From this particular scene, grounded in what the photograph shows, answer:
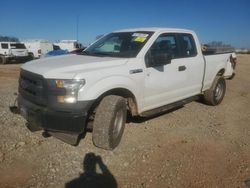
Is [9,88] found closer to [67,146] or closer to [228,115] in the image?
[67,146]

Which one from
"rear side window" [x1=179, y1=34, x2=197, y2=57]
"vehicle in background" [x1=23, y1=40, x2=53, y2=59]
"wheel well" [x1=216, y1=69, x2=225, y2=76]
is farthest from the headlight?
"vehicle in background" [x1=23, y1=40, x2=53, y2=59]

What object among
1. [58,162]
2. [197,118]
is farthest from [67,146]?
[197,118]

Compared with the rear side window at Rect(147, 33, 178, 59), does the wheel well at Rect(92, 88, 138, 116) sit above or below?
below

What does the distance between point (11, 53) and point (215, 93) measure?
19.2 metres

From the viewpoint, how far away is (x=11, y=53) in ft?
74.7

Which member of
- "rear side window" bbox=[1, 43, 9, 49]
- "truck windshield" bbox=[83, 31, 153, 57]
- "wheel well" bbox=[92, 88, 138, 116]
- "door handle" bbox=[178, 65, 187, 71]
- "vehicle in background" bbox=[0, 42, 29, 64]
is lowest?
"vehicle in background" bbox=[0, 42, 29, 64]

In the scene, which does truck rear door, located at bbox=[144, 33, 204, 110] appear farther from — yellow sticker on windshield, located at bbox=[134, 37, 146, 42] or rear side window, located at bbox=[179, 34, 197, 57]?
yellow sticker on windshield, located at bbox=[134, 37, 146, 42]

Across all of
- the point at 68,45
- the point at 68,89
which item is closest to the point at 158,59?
the point at 68,89

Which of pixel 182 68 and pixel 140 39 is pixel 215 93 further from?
pixel 140 39

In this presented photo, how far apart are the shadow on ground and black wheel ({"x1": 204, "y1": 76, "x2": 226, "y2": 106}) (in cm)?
415

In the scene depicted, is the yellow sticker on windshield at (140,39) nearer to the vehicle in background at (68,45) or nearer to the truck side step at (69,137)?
the truck side step at (69,137)

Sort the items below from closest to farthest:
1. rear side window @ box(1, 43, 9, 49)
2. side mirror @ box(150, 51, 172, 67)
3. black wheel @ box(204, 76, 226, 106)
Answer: side mirror @ box(150, 51, 172, 67)
black wheel @ box(204, 76, 226, 106)
rear side window @ box(1, 43, 9, 49)

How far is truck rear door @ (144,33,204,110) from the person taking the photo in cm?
512

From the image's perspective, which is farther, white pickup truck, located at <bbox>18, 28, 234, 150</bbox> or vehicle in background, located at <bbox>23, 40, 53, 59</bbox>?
vehicle in background, located at <bbox>23, 40, 53, 59</bbox>
